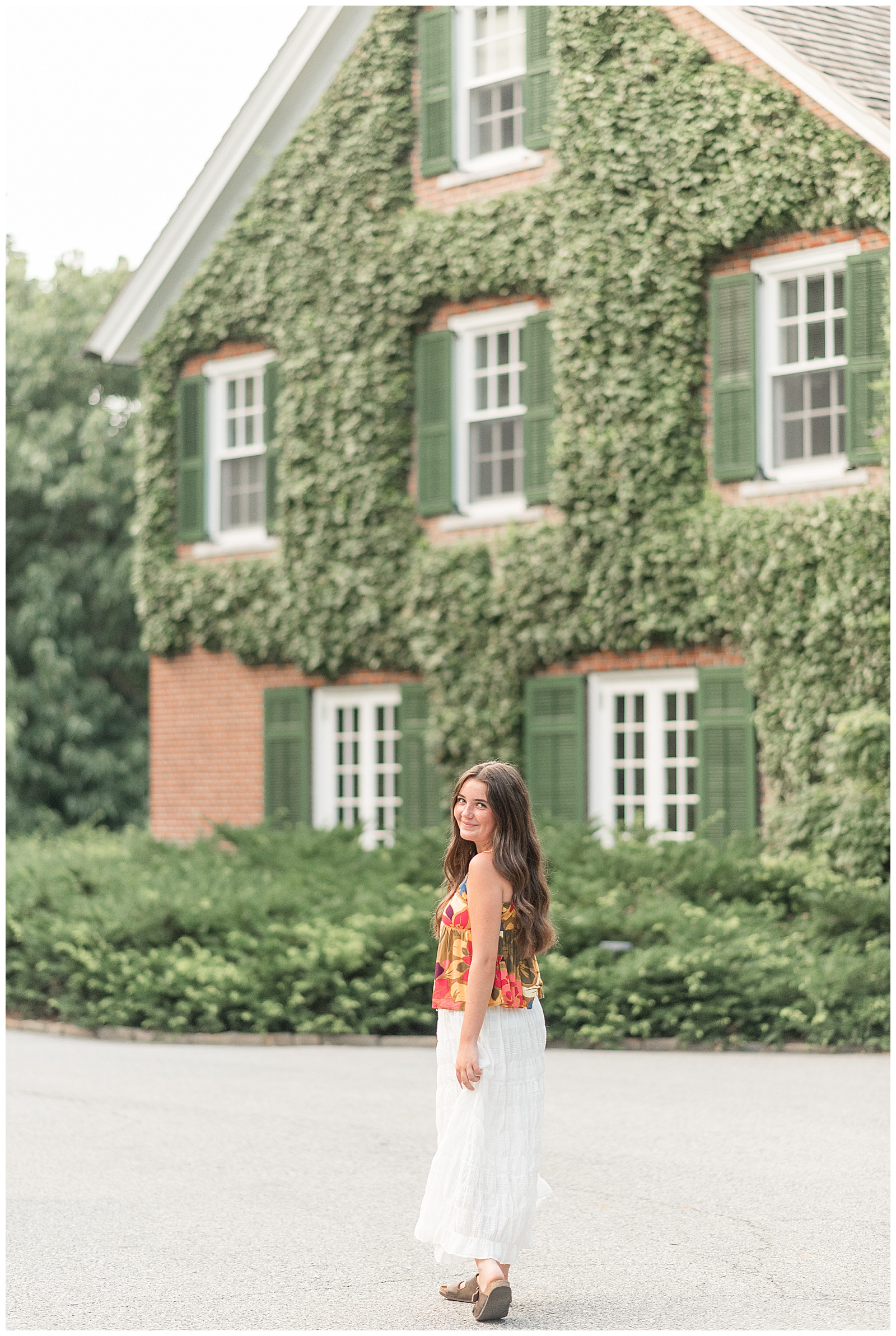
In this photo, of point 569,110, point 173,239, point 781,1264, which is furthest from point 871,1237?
point 173,239

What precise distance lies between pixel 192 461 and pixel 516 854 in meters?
15.8

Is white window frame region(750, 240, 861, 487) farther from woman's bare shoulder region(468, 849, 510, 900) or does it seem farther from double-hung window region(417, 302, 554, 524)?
woman's bare shoulder region(468, 849, 510, 900)

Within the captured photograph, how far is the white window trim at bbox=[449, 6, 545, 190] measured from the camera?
17.8m

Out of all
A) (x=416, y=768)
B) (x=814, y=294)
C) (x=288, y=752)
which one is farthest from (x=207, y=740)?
(x=814, y=294)

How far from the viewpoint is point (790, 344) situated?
15734 millimetres

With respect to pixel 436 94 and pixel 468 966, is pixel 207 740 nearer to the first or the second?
pixel 436 94

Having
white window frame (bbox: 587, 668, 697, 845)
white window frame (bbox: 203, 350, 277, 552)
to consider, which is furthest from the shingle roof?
white window frame (bbox: 203, 350, 277, 552)

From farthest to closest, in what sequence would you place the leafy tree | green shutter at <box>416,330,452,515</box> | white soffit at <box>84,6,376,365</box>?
the leafy tree → white soffit at <box>84,6,376,365</box> → green shutter at <box>416,330,452,515</box>

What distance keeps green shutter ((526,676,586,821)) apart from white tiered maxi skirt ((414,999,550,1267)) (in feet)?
37.1

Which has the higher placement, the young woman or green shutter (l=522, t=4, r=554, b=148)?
green shutter (l=522, t=4, r=554, b=148)

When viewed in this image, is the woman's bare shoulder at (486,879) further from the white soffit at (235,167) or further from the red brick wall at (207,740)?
the white soffit at (235,167)

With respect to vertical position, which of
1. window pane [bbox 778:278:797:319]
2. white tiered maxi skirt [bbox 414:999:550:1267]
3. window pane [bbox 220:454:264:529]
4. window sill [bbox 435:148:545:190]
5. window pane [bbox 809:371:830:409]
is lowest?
white tiered maxi skirt [bbox 414:999:550:1267]

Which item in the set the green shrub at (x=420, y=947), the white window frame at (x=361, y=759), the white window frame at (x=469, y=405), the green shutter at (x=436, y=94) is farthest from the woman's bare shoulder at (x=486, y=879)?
the green shutter at (x=436, y=94)

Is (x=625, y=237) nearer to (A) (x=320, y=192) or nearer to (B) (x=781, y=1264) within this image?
(A) (x=320, y=192)
